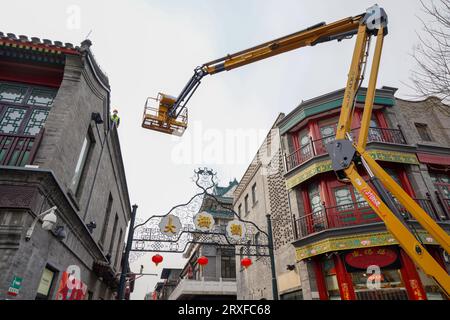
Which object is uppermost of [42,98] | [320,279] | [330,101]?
[330,101]

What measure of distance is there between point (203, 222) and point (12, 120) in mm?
6732

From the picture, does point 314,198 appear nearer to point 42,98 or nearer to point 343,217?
point 343,217

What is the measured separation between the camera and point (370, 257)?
1020 cm

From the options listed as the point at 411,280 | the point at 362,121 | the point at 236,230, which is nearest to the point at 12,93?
the point at 236,230

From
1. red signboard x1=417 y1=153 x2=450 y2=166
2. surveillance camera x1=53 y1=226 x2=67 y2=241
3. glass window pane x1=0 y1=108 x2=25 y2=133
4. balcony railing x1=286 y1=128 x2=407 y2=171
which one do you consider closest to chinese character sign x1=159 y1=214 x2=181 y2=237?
surveillance camera x1=53 y1=226 x2=67 y2=241

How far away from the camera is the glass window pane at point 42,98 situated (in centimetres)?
756

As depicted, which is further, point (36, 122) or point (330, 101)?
point (330, 101)

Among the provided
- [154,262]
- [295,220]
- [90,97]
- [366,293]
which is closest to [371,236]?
[366,293]

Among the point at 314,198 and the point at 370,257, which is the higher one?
the point at 314,198

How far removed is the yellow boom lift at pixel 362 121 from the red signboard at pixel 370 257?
316cm

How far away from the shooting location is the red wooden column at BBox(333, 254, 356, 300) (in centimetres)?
977

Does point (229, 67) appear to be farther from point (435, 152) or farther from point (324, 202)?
point (435, 152)
